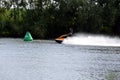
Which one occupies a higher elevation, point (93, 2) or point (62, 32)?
point (93, 2)

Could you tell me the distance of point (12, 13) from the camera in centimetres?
10238

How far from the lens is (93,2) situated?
3538 inches

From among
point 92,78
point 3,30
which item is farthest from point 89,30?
point 92,78

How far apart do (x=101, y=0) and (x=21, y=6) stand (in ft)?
70.1

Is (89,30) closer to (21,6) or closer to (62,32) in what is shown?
(62,32)

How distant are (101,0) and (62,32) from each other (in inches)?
412

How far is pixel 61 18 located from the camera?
9088 centimetres

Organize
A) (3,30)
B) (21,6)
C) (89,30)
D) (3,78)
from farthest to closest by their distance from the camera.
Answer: (21,6) < (3,30) < (89,30) < (3,78)

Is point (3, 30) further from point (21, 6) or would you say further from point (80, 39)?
point (80, 39)

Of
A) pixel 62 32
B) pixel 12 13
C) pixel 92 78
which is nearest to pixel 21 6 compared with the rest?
pixel 12 13

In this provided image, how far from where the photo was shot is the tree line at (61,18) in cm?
8619

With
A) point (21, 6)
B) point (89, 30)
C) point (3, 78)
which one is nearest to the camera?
point (3, 78)

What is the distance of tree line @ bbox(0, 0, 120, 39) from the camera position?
8619 cm

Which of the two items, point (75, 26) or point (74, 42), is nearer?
point (74, 42)
